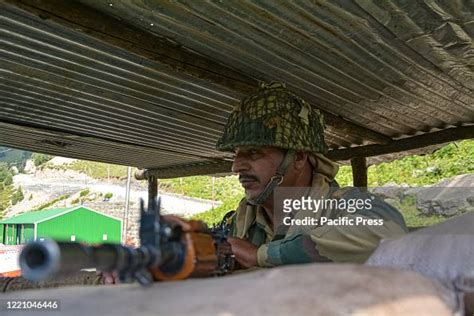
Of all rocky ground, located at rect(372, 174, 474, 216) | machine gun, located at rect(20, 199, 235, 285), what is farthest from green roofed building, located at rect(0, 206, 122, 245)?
machine gun, located at rect(20, 199, 235, 285)

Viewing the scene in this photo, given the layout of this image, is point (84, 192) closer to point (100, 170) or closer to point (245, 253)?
point (100, 170)

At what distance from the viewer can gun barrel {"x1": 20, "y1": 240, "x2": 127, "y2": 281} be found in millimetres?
818

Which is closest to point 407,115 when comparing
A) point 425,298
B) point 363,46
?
point 363,46

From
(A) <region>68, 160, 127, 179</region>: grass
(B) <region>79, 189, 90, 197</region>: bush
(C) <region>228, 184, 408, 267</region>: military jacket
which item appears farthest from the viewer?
(A) <region>68, 160, 127, 179</region>: grass

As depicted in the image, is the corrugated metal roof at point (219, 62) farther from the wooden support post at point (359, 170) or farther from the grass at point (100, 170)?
the grass at point (100, 170)

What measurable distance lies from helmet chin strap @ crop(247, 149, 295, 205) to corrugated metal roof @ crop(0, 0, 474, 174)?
0.56 metres

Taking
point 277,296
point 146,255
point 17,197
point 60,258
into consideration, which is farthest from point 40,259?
point 17,197

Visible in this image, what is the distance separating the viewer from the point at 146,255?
97cm

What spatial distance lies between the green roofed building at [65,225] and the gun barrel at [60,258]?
906 centimetres

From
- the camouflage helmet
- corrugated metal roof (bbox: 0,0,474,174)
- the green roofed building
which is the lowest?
the green roofed building

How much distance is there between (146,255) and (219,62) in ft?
6.60

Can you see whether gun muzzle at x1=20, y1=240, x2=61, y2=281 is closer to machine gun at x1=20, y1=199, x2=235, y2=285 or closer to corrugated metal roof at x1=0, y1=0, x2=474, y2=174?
machine gun at x1=20, y1=199, x2=235, y2=285

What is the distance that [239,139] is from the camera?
2512 millimetres

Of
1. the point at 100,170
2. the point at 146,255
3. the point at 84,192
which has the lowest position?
the point at 146,255
